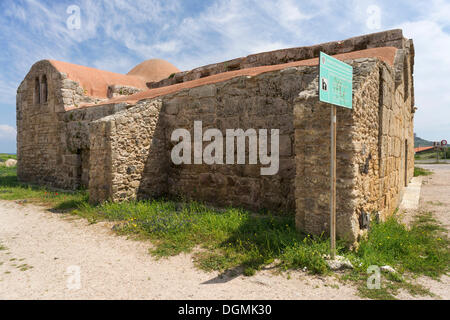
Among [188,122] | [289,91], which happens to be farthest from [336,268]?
[188,122]

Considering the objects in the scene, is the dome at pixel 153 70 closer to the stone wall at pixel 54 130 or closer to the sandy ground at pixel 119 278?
the stone wall at pixel 54 130

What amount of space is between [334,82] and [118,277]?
316 cm

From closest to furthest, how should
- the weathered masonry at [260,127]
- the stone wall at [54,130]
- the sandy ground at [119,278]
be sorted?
1. the sandy ground at [119,278]
2. the weathered masonry at [260,127]
3. the stone wall at [54,130]

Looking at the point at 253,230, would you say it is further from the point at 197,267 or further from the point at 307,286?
the point at 307,286

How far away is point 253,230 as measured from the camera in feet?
13.8

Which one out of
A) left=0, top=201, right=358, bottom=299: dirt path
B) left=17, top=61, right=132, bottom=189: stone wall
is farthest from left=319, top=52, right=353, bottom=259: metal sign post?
left=17, top=61, right=132, bottom=189: stone wall

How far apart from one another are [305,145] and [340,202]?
2.74 ft

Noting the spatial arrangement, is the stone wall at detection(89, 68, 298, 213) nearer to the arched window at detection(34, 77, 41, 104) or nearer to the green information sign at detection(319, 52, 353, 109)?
the green information sign at detection(319, 52, 353, 109)

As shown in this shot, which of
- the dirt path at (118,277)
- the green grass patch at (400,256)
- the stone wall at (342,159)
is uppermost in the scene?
the stone wall at (342,159)

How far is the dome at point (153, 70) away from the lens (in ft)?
47.6

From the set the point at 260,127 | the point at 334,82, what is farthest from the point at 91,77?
the point at 334,82

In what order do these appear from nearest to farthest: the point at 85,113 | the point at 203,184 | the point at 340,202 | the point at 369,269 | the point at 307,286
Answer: the point at 307,286 → the point at 369,269 → the point at 340,202 → the point at 203,184 → the point at 85,113

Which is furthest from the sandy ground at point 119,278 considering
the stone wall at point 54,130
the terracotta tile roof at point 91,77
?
the terracotta tile roof at point 91,77

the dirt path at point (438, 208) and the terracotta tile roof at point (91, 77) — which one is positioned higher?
the terracotta tile roof at point (91, 77)
